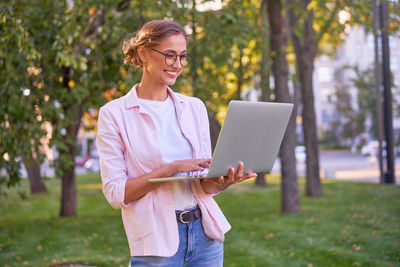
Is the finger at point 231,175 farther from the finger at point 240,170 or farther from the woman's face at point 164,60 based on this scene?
the woman's face at point 164,60

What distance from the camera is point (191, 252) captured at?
2.35m

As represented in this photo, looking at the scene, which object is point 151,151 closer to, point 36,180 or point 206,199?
point 206,199

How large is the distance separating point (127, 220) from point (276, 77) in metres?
8.77

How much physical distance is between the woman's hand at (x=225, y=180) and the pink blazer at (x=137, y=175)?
0.03 meters

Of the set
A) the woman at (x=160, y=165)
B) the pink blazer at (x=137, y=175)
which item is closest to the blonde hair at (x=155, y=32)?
the woman at (x=160, y=165)

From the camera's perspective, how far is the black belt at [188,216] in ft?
7.58

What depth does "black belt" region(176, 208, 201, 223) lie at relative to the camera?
2.31 meters

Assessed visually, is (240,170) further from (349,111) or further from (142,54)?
(349,111)

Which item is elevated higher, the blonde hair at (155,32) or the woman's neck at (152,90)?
the blonde hair at (155,32)

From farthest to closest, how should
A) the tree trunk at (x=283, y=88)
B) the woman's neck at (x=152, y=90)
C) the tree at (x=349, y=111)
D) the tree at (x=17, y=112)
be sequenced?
the tree at (x=349, y=111), the tree trunk at (x=283, y=88), the tree at (x=17, y=112), the woman's neck at (x=152, y=90)

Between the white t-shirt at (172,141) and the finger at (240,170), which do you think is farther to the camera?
the white t-shirt at (172,141)

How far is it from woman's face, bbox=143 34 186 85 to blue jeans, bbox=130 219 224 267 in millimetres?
667

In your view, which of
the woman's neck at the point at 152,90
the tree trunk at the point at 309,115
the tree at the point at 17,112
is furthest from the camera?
the tree trunk at the point at 309,115

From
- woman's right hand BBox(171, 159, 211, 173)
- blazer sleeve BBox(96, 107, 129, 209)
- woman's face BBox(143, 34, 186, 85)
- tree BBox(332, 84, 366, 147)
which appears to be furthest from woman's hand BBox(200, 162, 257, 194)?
tree BBox(332, 84, 366, 147)
